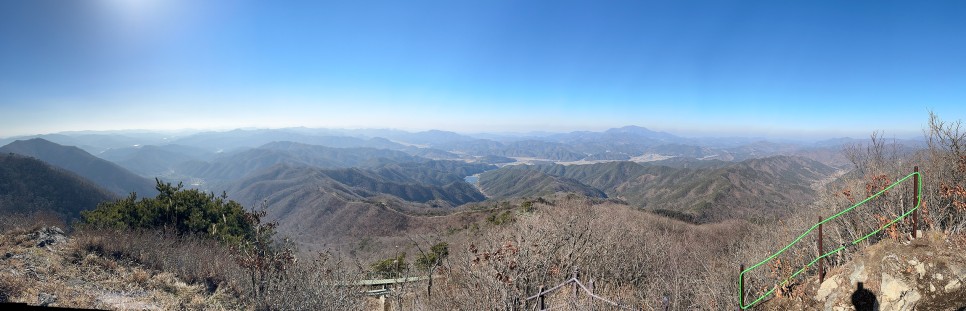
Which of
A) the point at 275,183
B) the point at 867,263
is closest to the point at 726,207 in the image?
the point at 867,263

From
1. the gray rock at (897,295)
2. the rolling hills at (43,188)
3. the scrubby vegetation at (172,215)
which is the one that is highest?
the gray rock at (897,295)

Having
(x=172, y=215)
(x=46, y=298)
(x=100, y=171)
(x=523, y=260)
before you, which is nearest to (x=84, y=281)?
(x=46, y=298)

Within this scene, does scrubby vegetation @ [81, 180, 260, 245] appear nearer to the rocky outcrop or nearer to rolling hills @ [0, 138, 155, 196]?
the rocky outcrop

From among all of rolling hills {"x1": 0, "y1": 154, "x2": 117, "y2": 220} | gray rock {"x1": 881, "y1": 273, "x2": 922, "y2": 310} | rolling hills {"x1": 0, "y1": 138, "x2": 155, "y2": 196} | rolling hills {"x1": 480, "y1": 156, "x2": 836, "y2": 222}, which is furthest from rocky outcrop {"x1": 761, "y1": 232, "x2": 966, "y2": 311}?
rolling hills {"x1": 0, "y1": 138, "x2": 155, "y2": 196}

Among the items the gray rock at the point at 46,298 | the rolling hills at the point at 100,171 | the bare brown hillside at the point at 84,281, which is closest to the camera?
the gray rock at the point at 46,298

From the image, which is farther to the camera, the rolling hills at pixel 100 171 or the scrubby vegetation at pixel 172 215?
the rolling hills at pixel 100 171

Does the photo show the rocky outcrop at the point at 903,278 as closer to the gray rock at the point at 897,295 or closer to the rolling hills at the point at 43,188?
the gray rock at the point at 897,295

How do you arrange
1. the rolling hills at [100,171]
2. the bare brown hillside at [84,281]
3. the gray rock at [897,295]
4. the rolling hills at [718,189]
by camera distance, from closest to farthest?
the gray rock at [897,295] → the bare brown hillside at [84,281] → the rolling hills at [718,189] → the rolling hills at [100,171]

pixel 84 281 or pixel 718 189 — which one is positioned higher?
pixel 84 281

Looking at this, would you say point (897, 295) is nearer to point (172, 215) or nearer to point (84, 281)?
point (84, 281)

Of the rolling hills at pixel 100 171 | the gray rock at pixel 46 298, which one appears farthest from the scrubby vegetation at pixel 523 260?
the rolling hills at pixel 100 171
